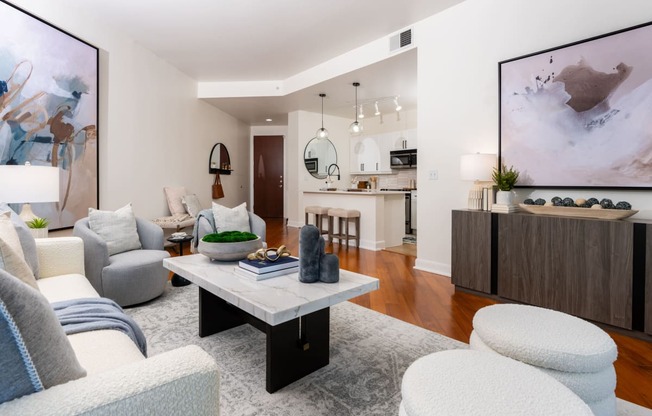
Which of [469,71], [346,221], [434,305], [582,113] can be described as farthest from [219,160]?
[582,113]

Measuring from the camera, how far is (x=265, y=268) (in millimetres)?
1896

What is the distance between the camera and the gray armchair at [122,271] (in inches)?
104

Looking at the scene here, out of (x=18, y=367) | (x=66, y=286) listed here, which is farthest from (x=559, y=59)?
(x=66, y=286)

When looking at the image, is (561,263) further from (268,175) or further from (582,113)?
(268,175)

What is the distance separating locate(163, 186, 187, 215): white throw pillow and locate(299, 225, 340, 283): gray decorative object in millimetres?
4200

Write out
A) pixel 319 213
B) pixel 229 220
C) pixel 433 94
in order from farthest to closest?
1. pixel 319 213
2. pixel 433 94
3. pixel 229 220

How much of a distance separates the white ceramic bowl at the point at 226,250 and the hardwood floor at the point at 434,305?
121 cm

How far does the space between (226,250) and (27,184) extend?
1.55 meters

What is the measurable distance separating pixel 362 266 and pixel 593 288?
2.33 metres

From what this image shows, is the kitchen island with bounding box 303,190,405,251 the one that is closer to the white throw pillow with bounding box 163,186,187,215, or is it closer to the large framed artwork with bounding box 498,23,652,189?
the large framed artwork with bounding box 498,23,652,189

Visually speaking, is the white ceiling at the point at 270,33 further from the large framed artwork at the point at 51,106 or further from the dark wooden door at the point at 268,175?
the dark wooden door at the point at 268,175

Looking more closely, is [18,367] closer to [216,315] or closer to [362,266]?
[216,315]

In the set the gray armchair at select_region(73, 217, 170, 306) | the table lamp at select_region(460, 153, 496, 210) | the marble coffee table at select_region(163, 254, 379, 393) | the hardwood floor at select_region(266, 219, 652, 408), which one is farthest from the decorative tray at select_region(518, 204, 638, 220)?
the gray armchair at select_region(73, 217, 170, 306)

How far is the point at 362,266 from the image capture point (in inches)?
167
